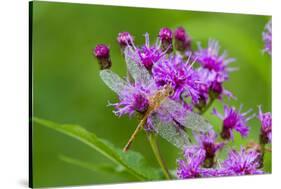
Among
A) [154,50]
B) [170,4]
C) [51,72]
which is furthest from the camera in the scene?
[170,4]

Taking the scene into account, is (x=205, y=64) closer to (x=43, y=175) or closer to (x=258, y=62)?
(x=258, y=62)

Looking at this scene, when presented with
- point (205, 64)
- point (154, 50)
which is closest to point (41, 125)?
point (154, 50)

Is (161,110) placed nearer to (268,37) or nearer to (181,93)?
(181,93)

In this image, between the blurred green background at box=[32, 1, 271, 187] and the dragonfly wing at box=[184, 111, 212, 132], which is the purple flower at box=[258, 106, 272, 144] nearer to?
the blurred green background at box=[32, 1, 271, 187]

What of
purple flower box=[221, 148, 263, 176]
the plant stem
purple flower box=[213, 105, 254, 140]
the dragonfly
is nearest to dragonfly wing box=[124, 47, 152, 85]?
the dragonfly

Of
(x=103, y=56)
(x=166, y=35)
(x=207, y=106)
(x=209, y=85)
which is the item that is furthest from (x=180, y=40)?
(x=103, y=56)
